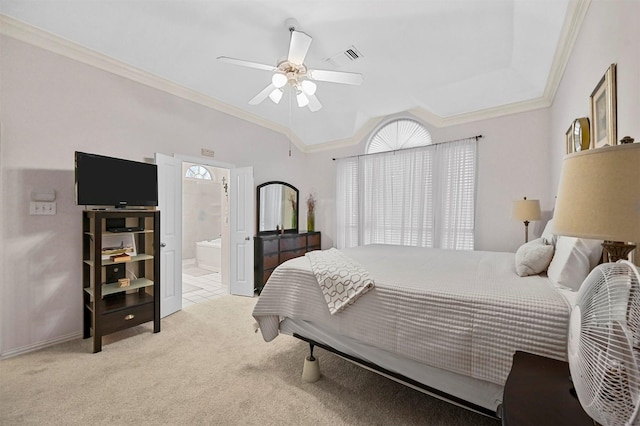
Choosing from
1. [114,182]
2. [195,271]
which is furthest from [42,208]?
[195,271]

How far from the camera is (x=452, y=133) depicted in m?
3.82

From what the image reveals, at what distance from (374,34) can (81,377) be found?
3.64 meters

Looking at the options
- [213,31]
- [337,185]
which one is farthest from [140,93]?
[337,185]

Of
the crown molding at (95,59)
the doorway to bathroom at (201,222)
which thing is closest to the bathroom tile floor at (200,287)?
the doorway to bathroom at (201,222)

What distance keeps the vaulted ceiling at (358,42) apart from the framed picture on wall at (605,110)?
76 cm

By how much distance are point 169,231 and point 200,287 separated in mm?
1533

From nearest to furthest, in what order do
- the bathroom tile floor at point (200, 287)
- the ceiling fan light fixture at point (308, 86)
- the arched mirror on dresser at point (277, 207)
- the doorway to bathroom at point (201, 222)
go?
the ceiling fan light fixture at point (308, 86) < the bathroom tile floor at point (200, 287) < the arched mirror on dresser at point (277, 207) < the doorway to bathroom at point (201, 222)

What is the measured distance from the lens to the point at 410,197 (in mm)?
4047

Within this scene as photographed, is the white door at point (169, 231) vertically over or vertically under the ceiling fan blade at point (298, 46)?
under

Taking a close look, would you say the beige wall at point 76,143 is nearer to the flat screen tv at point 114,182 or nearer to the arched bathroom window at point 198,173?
the flat screen tv at point 114,182

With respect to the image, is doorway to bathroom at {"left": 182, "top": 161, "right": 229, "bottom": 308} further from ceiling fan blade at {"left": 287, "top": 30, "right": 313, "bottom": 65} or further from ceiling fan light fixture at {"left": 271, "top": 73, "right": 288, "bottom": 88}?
ceiling fan blade at {"left": 287, "top": 30, "right": 313, "bottom": 65}

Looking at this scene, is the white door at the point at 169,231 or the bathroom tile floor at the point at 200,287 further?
the bathroom tile floor at the point at 200,287

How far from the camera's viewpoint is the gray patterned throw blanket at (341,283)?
167cm

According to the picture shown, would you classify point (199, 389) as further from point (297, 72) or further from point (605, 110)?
point (605, 110)
